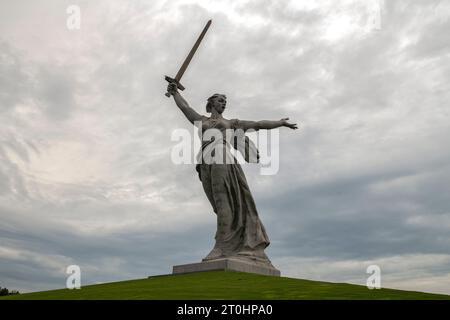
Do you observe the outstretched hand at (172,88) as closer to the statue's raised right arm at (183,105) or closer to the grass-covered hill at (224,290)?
the statue's raised right arm at (183,105)

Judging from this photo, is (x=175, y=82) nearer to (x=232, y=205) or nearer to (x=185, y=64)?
(x=185, y=64)

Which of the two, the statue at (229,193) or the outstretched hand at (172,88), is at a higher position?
the outstretched hand at (172,88)

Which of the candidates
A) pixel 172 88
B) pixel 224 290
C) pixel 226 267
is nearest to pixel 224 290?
pixel 224 290

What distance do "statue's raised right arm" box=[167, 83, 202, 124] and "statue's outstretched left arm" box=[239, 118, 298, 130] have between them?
166 centimetres

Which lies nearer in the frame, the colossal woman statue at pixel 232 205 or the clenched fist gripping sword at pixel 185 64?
the colossal woman statue at pixel 232 205

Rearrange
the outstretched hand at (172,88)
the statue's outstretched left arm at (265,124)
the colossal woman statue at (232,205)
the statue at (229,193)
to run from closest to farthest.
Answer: the statue at (229,193)
the colossal woman statue at (232,205)
the statue's outstretched left arm at (265,124)
the outstretched hand at (172,88)

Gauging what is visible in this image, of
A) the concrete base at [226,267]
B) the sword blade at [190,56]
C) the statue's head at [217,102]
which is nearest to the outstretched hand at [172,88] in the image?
the sword blade at [190,56]

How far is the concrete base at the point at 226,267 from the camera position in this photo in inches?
645

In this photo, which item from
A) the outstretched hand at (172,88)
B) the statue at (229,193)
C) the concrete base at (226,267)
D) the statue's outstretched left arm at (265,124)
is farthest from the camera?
the outstretched hand at (172,88)

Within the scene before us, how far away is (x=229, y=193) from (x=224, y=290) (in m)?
6.30

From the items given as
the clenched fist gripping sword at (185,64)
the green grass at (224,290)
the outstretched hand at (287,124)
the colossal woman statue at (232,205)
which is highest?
the clenched fist gripping sword at (185,64)

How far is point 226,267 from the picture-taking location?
16281mm

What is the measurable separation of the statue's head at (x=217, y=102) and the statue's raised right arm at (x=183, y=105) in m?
0.57
